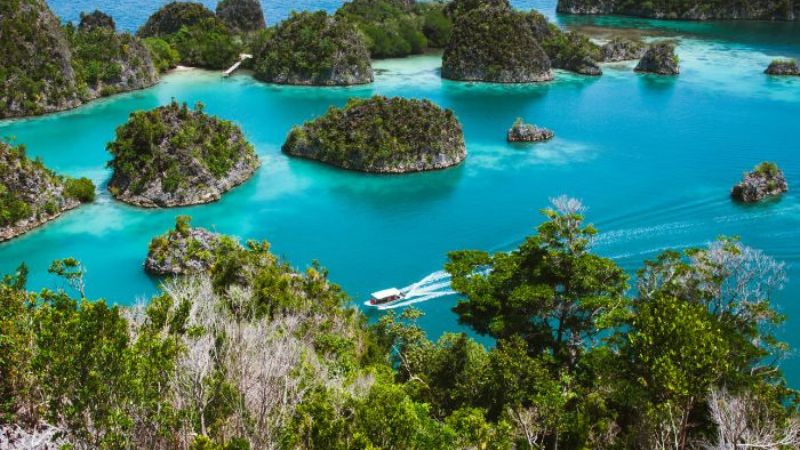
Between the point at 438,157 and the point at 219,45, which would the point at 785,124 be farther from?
the point at 219,45

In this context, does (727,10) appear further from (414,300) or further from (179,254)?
(179,254)

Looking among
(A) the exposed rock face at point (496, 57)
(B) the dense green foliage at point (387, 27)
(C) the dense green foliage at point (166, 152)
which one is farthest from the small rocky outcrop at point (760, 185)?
(B) the dense green foliage at point (387, 27)

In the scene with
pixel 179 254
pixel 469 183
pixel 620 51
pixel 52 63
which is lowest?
pixel 469 183

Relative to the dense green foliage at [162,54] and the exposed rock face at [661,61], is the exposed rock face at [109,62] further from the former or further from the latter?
the exposed rock face at [661,61]

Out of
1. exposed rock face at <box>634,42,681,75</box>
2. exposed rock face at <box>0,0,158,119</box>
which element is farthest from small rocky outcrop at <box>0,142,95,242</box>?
exposed rock face at <box>634,42,681,75</box>

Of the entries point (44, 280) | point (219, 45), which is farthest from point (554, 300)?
point (219, 45)

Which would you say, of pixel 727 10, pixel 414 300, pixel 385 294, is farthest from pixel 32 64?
pixel 727 10
